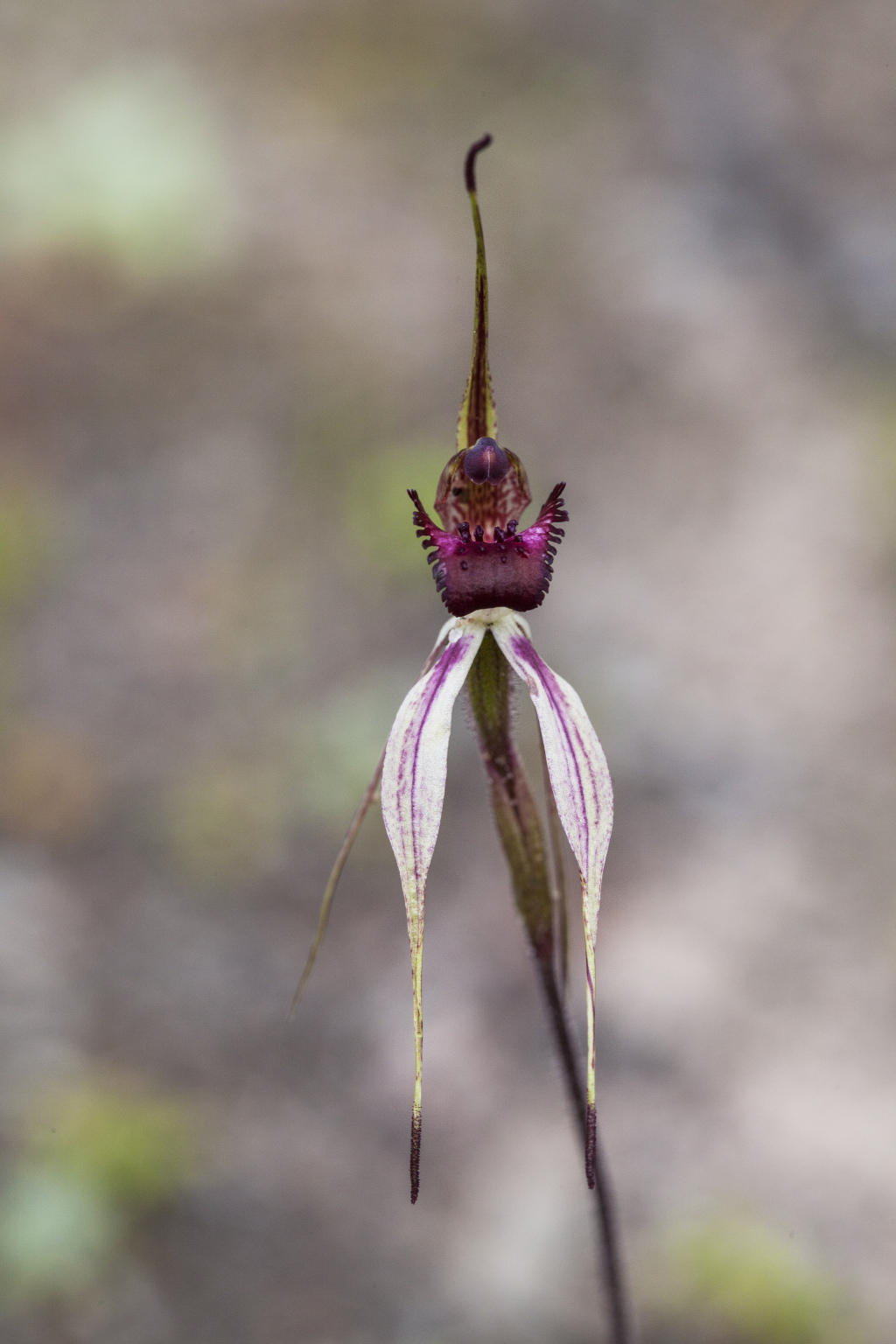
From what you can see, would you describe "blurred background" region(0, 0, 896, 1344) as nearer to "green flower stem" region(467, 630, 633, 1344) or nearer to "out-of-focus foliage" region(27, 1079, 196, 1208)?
"out-of-focus foliage" region(27, 1079, 196, 1208)

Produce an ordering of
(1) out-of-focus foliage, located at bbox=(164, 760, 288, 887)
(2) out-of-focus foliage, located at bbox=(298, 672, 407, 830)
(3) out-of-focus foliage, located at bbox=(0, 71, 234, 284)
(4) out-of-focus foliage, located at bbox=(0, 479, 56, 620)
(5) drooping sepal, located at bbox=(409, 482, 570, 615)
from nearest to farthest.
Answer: (5) drooping sepal, located at bbox=(409, 482, 570, 615)
(1) out-of-focus foliage, located at bbox=(164, 760, 288, 887)
(2) out-of-focus foliage, located at bbox=(298, 672, 407, 830)
(4) out-of-focus foliage, located at bbox=(0, 479, 56, 620)
(3) out-of-focus foliage, located at bbox=(0, 71, 234, 284)

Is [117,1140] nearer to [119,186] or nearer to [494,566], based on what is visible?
[494,566]

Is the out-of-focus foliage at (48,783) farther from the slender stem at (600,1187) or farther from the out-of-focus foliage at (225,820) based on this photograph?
the slender stem at (600,1187)

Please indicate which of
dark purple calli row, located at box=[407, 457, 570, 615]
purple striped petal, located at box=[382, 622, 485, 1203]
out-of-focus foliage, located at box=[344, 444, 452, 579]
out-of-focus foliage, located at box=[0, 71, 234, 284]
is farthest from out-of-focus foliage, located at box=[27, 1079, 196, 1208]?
out-of-focus foliage, located at box=[0, 71, 234, 284]

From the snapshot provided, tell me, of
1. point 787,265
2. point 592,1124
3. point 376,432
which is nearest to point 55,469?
point 376,432

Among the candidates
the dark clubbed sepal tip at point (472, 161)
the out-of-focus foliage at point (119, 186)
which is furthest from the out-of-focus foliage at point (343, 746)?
the out-of-focus foliage at point (119, 186)

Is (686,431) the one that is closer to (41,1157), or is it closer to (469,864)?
(469,864)
